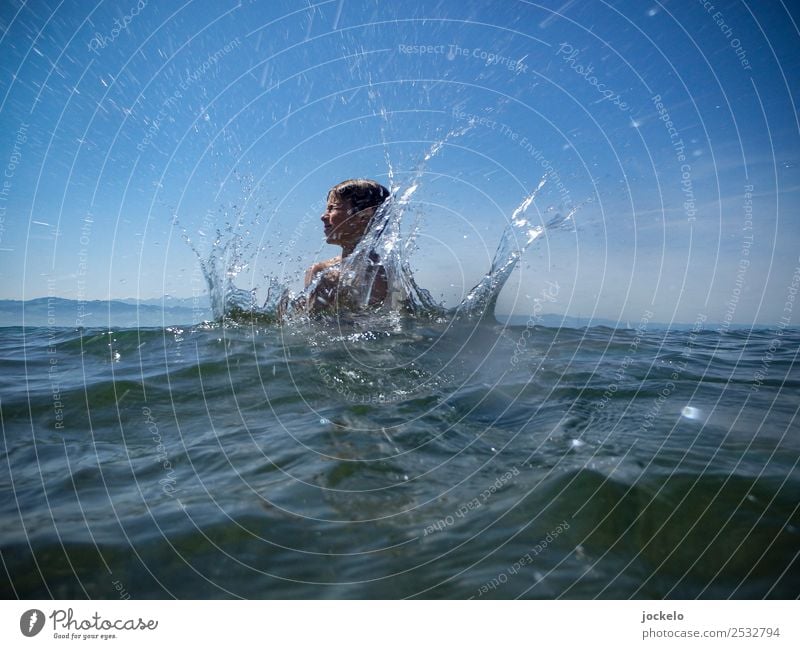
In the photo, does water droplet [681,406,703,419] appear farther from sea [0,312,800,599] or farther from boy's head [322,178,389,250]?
boy's head [322,178,389,250]

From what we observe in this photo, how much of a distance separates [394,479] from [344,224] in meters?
5.10

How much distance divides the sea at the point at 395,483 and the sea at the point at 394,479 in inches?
0.5

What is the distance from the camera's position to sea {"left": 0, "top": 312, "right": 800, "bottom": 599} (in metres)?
1.78

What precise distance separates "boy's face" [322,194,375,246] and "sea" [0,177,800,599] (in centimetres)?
210

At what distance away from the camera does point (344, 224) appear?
7.00 metres

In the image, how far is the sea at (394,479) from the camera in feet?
5.85

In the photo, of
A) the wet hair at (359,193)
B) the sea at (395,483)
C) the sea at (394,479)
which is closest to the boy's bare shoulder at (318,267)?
the wet hair at (359,193)

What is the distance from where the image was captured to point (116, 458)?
2986 millimetres

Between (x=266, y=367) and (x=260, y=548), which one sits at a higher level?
(x=266, y=367)

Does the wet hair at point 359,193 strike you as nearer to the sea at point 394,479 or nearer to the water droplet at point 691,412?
the sea at point 394,479

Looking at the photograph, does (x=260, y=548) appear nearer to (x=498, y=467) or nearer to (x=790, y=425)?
(x=498, y=467)
